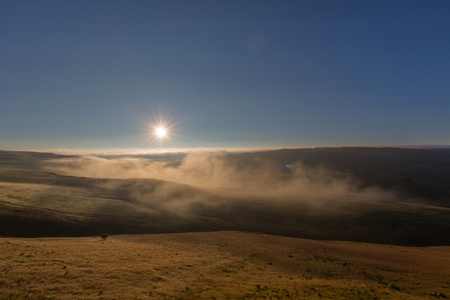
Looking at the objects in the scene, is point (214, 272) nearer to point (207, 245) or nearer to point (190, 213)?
point (207, 245)

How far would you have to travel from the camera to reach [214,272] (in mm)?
24203

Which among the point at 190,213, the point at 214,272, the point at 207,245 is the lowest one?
the point at 190,213

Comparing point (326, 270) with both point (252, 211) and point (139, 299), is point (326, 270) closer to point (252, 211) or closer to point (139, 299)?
point (139, 299)

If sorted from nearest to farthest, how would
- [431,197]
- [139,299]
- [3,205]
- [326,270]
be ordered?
1. [139,299]
2. [326,270]
3. [3,205]
4. [431,197]

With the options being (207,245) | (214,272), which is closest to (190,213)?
(207,245)

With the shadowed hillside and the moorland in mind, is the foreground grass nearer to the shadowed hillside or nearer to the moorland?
the moorland

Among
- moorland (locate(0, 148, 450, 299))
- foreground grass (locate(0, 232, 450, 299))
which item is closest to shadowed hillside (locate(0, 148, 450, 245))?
moorland (locate(0, 148, 450, 299))

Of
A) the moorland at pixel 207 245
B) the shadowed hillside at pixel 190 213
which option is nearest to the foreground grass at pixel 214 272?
the moorland at pixel 207 245

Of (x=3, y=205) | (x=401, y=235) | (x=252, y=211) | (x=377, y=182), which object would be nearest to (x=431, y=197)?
(x=377, y=182)

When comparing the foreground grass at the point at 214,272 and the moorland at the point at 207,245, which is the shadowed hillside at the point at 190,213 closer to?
the moorland at the point at 207,245

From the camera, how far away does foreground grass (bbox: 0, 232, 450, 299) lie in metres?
18.0

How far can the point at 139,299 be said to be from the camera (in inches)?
655

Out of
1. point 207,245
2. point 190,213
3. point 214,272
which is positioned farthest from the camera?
point 190,213

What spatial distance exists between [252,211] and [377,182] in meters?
97.8
